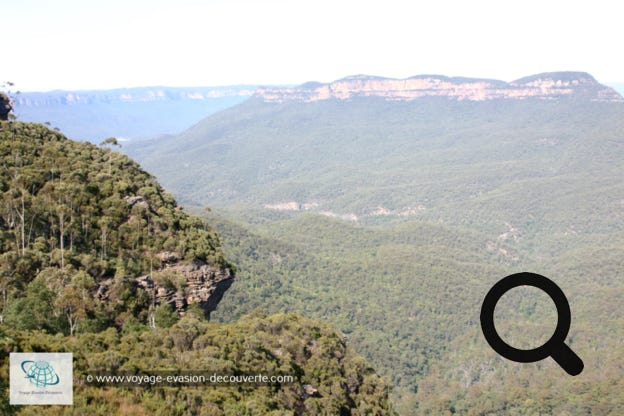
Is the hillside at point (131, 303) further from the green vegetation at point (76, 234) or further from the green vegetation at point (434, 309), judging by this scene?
the green vegetation at point (434, 309)

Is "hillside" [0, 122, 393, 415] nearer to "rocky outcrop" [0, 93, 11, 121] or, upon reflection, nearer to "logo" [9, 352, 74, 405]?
"logo" [9, 352, 74, 405]

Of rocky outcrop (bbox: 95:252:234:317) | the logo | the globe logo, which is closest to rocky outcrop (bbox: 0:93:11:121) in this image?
rocky outcrop (bbox: 95:252:234:317)

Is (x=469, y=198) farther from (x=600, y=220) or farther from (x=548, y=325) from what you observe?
(x=548, y=325)

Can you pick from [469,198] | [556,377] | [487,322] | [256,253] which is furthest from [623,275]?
[487,322]

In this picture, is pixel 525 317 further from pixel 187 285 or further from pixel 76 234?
pixel 76 234

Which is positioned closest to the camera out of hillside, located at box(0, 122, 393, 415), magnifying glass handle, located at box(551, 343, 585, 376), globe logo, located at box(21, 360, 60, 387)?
magnifying glass handle, located at box(551, 343, 585, 376)

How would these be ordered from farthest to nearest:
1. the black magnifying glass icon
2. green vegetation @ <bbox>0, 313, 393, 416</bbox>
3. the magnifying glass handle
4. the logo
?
green vegetation @ <bbox>0, 313, 393, 416</bbox> → the logo → the magnifying glass handle → the black magnifying glass icon

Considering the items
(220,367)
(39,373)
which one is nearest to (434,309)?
(220,367)
